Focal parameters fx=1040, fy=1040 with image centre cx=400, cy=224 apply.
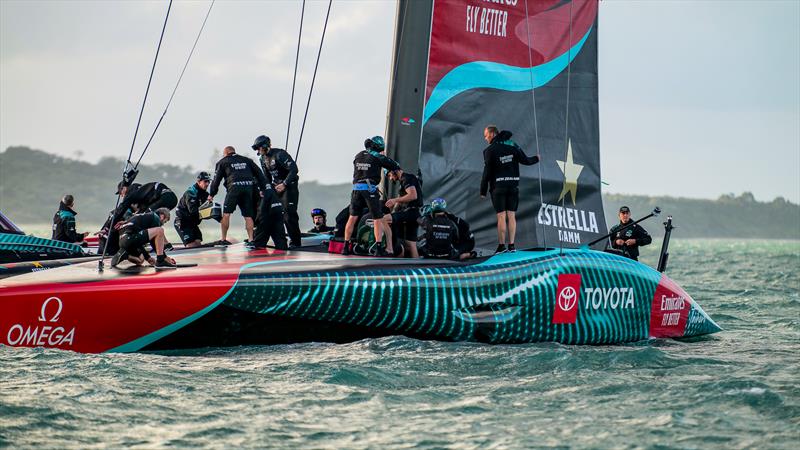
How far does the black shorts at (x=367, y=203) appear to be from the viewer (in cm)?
986

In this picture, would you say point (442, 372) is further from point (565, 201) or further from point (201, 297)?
point (565, 201)

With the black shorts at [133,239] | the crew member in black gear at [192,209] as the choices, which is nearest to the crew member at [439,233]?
the black shorts at [133,239]

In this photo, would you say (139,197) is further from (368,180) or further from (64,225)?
(64,225)

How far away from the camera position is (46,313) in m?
7.68

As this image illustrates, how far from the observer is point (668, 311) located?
10.6 metres

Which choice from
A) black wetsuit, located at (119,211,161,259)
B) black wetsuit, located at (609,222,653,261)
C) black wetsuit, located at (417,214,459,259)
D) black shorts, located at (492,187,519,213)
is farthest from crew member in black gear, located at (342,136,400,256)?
black wetsuit, located at (609,222,653,261)

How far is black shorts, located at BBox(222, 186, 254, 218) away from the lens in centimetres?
1073

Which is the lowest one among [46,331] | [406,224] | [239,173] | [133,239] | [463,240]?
[46,331]

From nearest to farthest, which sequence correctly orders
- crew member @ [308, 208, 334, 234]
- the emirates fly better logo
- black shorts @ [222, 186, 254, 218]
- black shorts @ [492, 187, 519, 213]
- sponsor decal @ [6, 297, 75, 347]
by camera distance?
sponsor decal @ [6, 297, 75, 347]
the emirates fly better logo
black shorts @ [492, 187, 519, 213]
black shorts @ [222, 186, 254, 218]
crew member @ [308, 208, 334, 234]

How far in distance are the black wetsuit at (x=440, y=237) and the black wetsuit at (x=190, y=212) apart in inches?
123

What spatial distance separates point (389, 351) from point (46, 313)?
2.62 m

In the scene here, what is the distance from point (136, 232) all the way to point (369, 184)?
228 centimetres

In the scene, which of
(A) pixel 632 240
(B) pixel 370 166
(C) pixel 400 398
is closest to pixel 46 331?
(C) pixel 400 398

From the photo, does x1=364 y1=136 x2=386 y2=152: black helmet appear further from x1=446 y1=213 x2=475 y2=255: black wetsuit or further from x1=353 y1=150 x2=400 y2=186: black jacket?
x1=446 y1=213 x2=475 y2=255: black wetsuit
